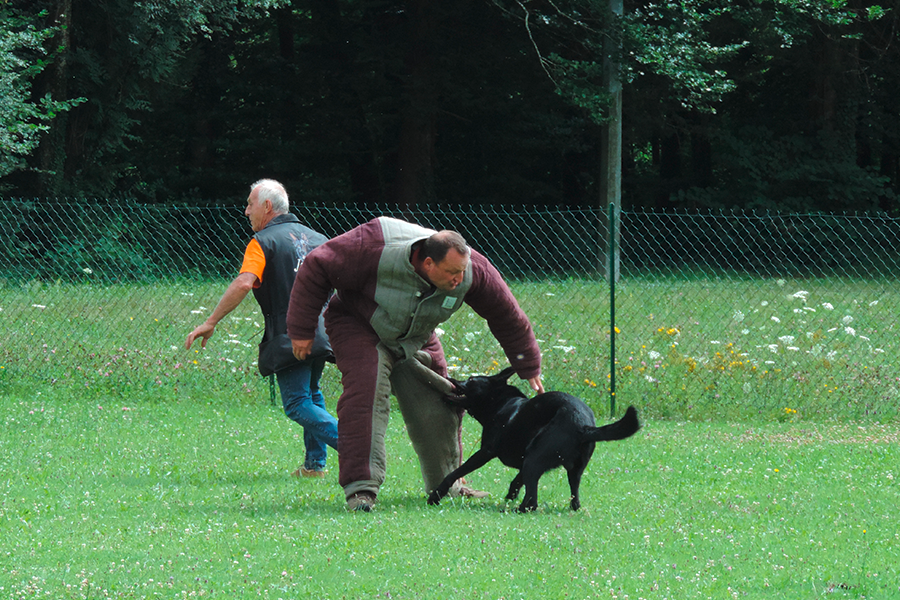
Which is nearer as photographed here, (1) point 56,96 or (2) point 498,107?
(1) point 56,96

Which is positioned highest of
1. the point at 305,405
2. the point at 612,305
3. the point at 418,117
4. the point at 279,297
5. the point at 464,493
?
the point at 418,117

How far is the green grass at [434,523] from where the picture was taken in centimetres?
362

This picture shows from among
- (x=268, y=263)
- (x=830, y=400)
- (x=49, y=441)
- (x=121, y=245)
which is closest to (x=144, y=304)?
(x=121, y=245)

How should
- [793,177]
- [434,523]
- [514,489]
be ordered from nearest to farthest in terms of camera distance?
[434,523] < [514,489] < [793,177]

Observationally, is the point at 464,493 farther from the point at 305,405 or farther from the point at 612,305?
the point at 612,305

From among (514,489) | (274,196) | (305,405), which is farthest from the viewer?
(274,196)

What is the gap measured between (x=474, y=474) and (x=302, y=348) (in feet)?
5.64

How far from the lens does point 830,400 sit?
8.13m

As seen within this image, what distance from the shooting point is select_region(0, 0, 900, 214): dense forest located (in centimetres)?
1898

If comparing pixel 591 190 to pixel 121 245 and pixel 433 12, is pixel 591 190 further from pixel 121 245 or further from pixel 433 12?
pixel 121 245

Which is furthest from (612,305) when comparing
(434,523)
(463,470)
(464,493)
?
(434,523)

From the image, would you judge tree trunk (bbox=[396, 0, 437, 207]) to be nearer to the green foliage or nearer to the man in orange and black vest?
the green foliage

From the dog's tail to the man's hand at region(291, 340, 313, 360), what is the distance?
4.85ft

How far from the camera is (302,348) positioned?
16.3 ft
